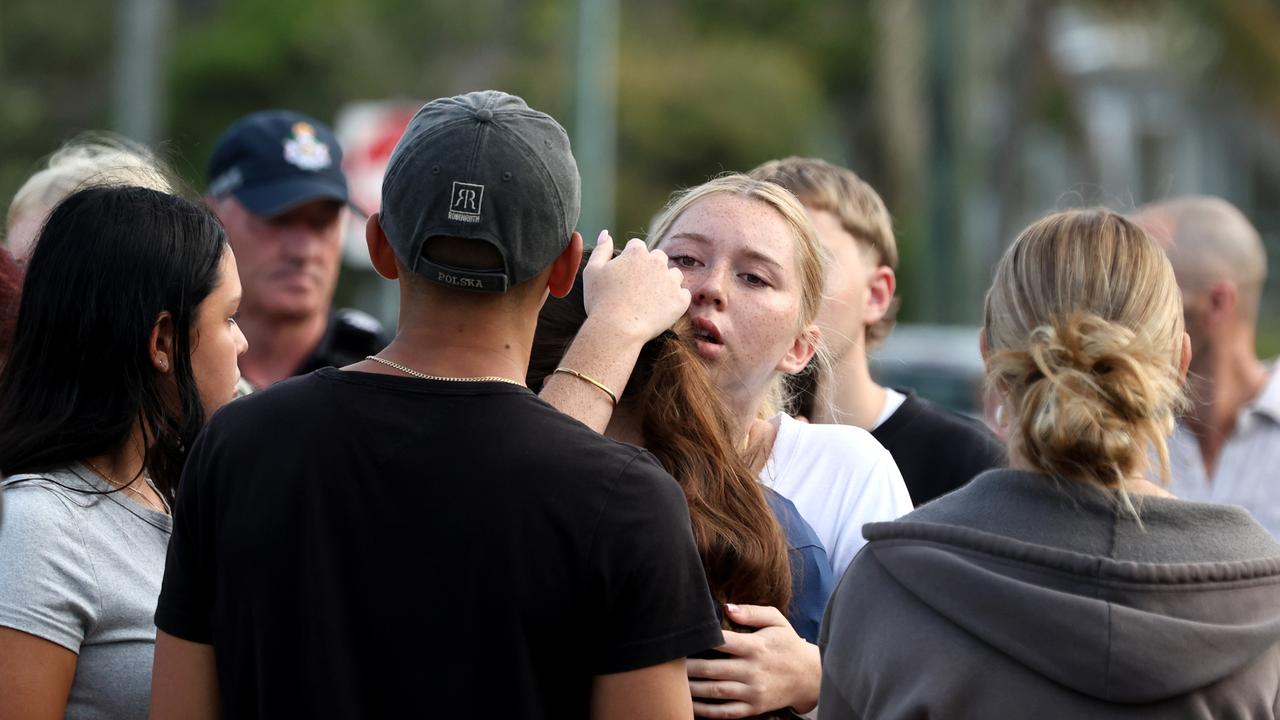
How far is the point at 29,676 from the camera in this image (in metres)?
2.29

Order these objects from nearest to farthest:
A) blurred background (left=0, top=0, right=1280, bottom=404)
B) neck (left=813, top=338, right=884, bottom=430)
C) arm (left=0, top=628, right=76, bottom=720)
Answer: arm (left=0, top=628, right=76, bottom=720)
neck (left=813, top=338, right=884, bottom=430)
blurred background (left=0, top=0, right=1280, bottom=404)

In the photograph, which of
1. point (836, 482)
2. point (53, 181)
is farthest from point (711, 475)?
point (53, 181)

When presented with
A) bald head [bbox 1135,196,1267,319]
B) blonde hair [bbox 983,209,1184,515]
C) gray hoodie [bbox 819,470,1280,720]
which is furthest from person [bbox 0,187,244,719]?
bald head [bbox 1135,196,1267,319]

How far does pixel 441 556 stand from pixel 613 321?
583 millimetres

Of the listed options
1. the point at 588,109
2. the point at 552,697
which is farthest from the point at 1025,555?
the point at 588,109

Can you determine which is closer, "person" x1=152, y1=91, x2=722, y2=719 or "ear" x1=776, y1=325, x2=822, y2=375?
"person" x1=152, y1=91, x2=722, y2=719

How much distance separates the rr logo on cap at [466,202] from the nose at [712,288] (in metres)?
1.03

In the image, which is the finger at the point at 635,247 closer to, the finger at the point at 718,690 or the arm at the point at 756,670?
the arm at the point at 756,670

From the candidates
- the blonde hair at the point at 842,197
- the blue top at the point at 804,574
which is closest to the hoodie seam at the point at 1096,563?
the blue top at the point at 804,574

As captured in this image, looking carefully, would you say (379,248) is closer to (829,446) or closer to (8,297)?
(829,446)

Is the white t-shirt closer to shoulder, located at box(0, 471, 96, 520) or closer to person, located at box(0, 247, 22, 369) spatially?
shoulder, located at box(0, 471, 96, 520)

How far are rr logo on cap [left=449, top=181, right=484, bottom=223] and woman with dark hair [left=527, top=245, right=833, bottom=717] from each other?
0.41m

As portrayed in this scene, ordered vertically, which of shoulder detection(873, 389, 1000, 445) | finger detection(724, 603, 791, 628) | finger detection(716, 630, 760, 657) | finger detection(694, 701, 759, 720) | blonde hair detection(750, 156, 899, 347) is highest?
blonde hair detection(750, 156, 899, 347)

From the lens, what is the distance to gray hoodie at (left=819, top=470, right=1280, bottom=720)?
6.98ft
